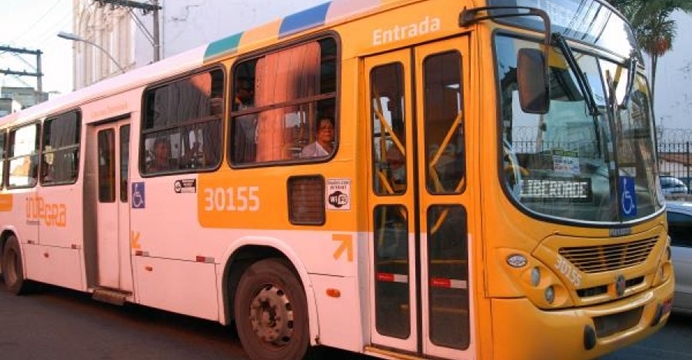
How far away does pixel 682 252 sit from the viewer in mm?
7566

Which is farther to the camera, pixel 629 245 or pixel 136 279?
pixel 136 279

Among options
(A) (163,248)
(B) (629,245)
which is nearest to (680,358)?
(B) (629,245)

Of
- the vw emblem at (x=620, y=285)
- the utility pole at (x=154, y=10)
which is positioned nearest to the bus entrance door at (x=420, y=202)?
the vw emblem at (x=620, y=285)

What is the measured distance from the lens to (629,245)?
4949 mm

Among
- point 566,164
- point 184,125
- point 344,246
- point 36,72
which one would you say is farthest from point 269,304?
point 36,72

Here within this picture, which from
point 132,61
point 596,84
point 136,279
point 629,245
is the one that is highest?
point 132,61

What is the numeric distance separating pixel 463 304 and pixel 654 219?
1878 millimetres

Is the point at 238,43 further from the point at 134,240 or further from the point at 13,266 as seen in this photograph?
the point at 13,266

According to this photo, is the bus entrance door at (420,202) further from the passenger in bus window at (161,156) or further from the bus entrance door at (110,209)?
the bus entrance door at (110,209)

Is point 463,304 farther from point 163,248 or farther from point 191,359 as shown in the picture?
point 163,248

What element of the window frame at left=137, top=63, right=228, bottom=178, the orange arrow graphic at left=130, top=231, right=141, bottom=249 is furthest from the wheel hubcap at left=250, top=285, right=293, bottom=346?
the orange arrow graphic at left=130, top=231, right=141, bottom=249

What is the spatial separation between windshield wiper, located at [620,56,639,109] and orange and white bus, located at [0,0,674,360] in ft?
0.10

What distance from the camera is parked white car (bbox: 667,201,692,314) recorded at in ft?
24.3

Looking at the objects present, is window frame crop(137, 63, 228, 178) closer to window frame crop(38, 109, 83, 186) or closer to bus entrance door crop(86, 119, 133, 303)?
bus entrance door crop(86, 119, 133, 303)
